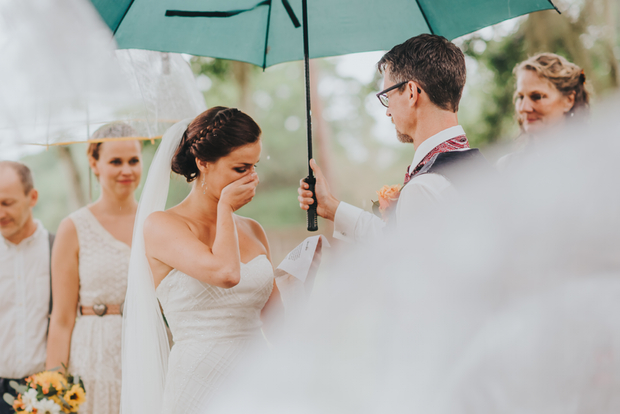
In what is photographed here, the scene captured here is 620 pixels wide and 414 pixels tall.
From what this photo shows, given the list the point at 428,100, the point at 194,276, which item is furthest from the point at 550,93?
the point at 194,276

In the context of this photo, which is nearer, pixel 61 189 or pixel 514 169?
pixel 514 169

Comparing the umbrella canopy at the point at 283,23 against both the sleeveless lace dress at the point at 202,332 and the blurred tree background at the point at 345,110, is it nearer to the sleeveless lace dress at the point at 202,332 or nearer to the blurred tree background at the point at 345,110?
the blurred tree background at the point at 345,110

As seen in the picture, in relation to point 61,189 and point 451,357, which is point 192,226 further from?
point 61,189

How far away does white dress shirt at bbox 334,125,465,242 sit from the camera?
1.61 m

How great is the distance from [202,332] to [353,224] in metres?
0.87

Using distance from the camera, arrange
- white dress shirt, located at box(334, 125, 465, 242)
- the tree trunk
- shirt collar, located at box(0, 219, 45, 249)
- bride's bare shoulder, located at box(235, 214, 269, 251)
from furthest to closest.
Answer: the tree trunk < shirt collar, located at box(0, 219, 45, 249) < bride's bare shoulder, located at box(235, 214, 269, 251) < white dress shirt, located at box(334, 125, 465, 242)

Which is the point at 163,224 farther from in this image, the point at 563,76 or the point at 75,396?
the point at 563,76

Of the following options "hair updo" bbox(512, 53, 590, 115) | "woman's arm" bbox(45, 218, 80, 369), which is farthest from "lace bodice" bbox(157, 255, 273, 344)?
"hair updo" bbox(512, 53, 590, 115)

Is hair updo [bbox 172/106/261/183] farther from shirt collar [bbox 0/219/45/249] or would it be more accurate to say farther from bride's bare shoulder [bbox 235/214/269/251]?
shirt collar [bbox 0/219/45/249]

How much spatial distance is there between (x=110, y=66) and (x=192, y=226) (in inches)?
33.1

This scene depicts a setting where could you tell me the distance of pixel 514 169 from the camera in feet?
2.51

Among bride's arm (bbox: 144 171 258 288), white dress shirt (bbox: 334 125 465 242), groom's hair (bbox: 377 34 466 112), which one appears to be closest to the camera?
white dress shirt (bbox: 334 125 465 242)

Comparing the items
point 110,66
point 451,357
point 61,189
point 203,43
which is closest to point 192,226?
point 110,66

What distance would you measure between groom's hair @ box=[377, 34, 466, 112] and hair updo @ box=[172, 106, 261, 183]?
31.9 inches
